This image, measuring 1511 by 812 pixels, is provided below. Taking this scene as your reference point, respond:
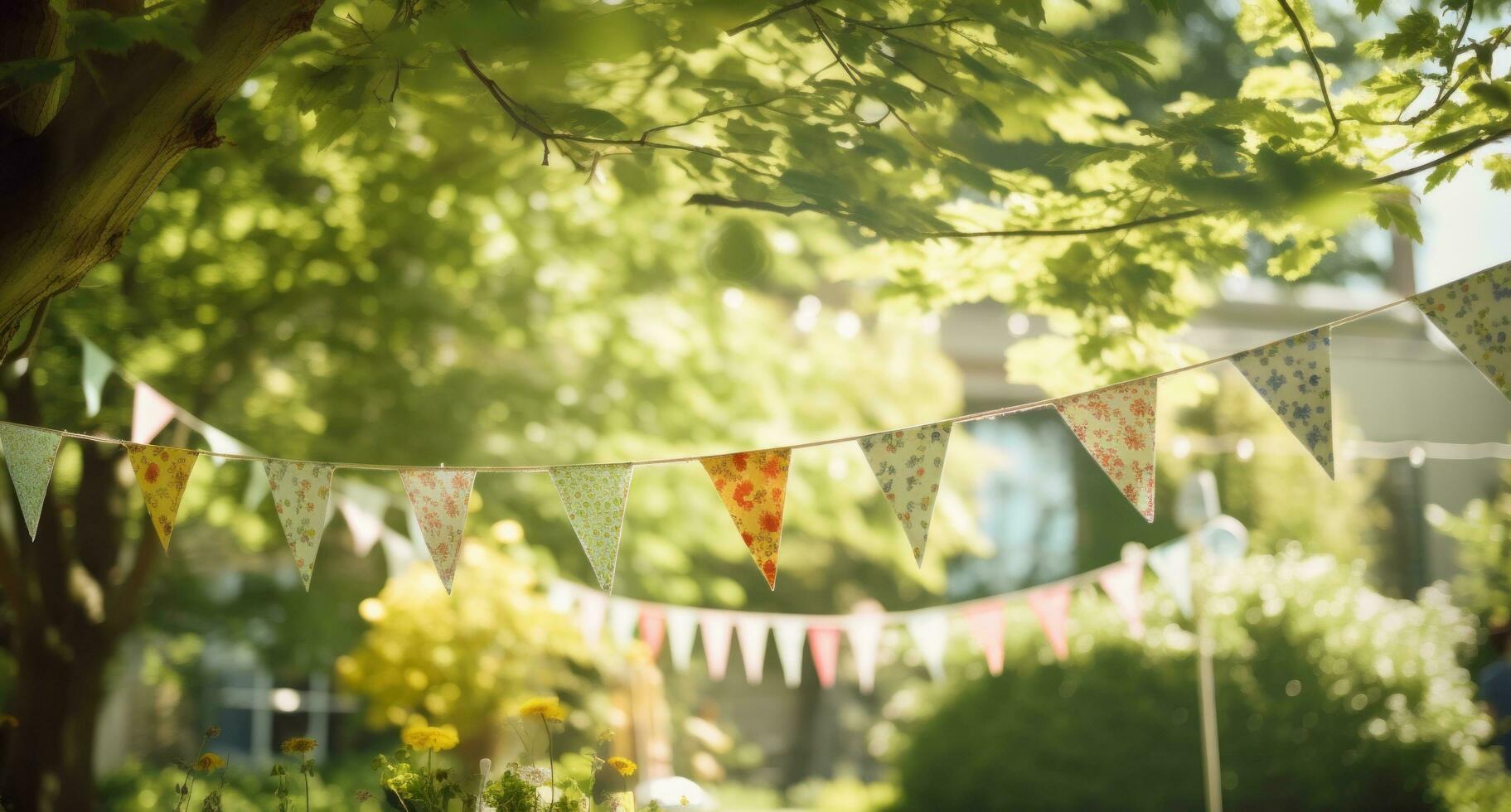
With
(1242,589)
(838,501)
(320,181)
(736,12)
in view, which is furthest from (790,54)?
(1242,589)

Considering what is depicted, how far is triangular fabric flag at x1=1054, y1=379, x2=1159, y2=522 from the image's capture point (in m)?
2.73

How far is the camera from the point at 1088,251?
3.15 m

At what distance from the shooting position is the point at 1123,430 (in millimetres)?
2760

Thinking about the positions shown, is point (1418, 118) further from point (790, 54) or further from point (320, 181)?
point (320, 181)

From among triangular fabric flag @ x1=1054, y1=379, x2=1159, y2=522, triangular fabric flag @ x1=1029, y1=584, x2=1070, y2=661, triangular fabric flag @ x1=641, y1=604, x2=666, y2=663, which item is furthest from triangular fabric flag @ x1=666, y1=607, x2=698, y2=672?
triangular fabric flag @ x1=1054, y1=379, x2=1159, y2=522

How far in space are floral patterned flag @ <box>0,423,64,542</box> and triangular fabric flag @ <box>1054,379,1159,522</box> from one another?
270 cm

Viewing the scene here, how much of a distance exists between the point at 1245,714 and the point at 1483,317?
213 inches

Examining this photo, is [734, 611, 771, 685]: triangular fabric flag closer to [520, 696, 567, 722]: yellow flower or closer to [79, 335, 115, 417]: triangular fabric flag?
[520, 696, 567, 722]: yellow flower

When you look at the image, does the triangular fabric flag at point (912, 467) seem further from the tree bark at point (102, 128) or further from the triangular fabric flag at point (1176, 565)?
the triangular fabric flag at point (1176, 565)

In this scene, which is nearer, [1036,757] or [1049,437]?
[1036,757]

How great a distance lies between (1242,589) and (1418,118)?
18.2 ft

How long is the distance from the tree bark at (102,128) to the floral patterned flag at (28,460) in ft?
3.04

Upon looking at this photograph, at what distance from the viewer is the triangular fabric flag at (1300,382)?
2.50 meters

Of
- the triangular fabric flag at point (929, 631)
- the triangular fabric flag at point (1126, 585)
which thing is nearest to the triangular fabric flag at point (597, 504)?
the triangular fabric flag at point (929, 631)
